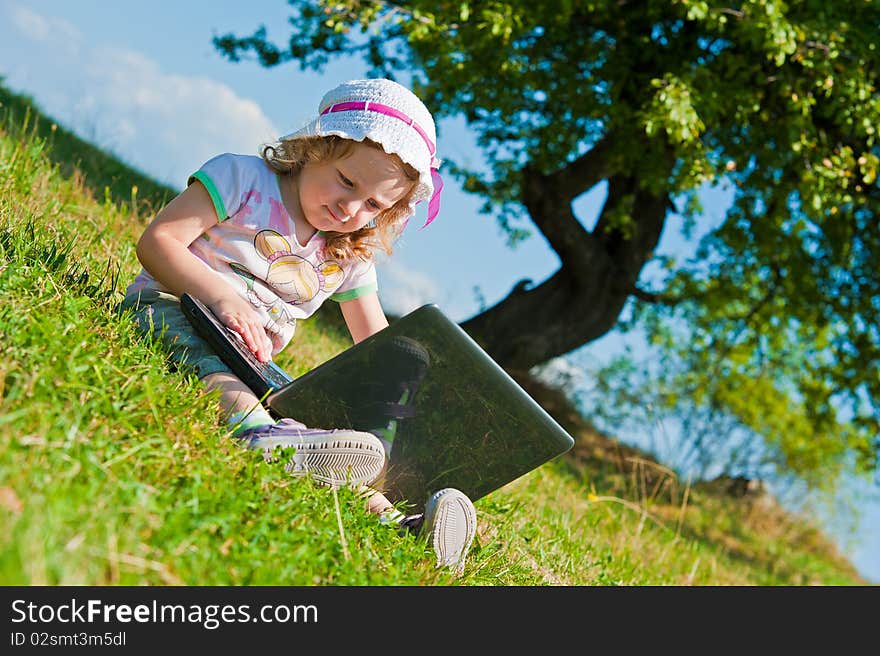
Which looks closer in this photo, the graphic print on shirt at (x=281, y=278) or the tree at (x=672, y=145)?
the graphic print on shirt at (x=281, y=278)

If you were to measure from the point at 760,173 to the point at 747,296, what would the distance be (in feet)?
5.43

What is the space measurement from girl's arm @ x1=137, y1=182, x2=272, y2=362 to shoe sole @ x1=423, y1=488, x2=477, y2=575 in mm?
733

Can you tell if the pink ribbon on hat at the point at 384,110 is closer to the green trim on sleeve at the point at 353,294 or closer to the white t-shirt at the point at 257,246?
the white t-shirt at the point at 257,246

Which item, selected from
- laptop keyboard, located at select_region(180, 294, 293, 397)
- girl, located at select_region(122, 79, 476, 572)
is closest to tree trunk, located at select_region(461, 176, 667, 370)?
girl, located at select_region(122, 79, 476, 572)

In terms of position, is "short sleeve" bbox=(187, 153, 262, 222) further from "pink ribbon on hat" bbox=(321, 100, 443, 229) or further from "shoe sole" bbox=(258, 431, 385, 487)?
"shoe sole" bbox=(258, 431, 385, 487)

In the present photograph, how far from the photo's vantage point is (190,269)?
2703mm

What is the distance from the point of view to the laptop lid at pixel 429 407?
8.11ft

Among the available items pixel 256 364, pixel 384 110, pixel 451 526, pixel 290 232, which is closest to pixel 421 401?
pixel 451 526

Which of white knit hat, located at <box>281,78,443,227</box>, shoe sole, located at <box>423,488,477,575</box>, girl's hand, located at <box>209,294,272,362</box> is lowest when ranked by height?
shoe sole, located at <box>423,488,477,575</box>

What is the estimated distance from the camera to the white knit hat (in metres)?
2.74

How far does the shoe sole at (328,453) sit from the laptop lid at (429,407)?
24 centimetres

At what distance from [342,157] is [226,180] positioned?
39cm

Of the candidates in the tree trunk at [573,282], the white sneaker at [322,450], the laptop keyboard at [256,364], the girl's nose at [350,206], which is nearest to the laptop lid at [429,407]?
the laptop keyboard at [256,364]

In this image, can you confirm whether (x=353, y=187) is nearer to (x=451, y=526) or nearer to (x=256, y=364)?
(x=256, y=364)
